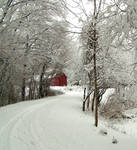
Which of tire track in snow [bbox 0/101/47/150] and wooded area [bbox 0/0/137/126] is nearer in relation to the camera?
tire track in snow [bbox 0/101/47/150]

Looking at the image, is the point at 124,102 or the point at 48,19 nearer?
the point at 48,19

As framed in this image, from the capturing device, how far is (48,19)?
10375 millimetres

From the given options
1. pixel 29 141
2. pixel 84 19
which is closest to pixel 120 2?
pixel 84 19

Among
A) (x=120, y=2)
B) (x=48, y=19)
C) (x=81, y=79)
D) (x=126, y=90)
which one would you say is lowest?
(x=126, y=90)

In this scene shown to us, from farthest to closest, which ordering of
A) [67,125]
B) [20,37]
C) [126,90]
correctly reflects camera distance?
1. [126,90]
2. [20,37]
3. [67,125]

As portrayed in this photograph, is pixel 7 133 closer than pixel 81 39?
Yes

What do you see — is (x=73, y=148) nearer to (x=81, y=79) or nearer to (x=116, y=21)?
(x=116, y=21)

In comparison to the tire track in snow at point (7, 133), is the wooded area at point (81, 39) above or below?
above

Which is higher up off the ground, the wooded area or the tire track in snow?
the wooded area

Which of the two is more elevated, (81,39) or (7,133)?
(81,39)

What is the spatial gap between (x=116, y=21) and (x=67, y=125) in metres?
4.41

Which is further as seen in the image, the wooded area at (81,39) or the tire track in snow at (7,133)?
the wooded area at (81,39)

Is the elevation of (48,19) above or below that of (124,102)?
above

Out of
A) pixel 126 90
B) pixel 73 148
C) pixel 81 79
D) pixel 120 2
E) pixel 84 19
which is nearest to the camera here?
pixel 120 2
